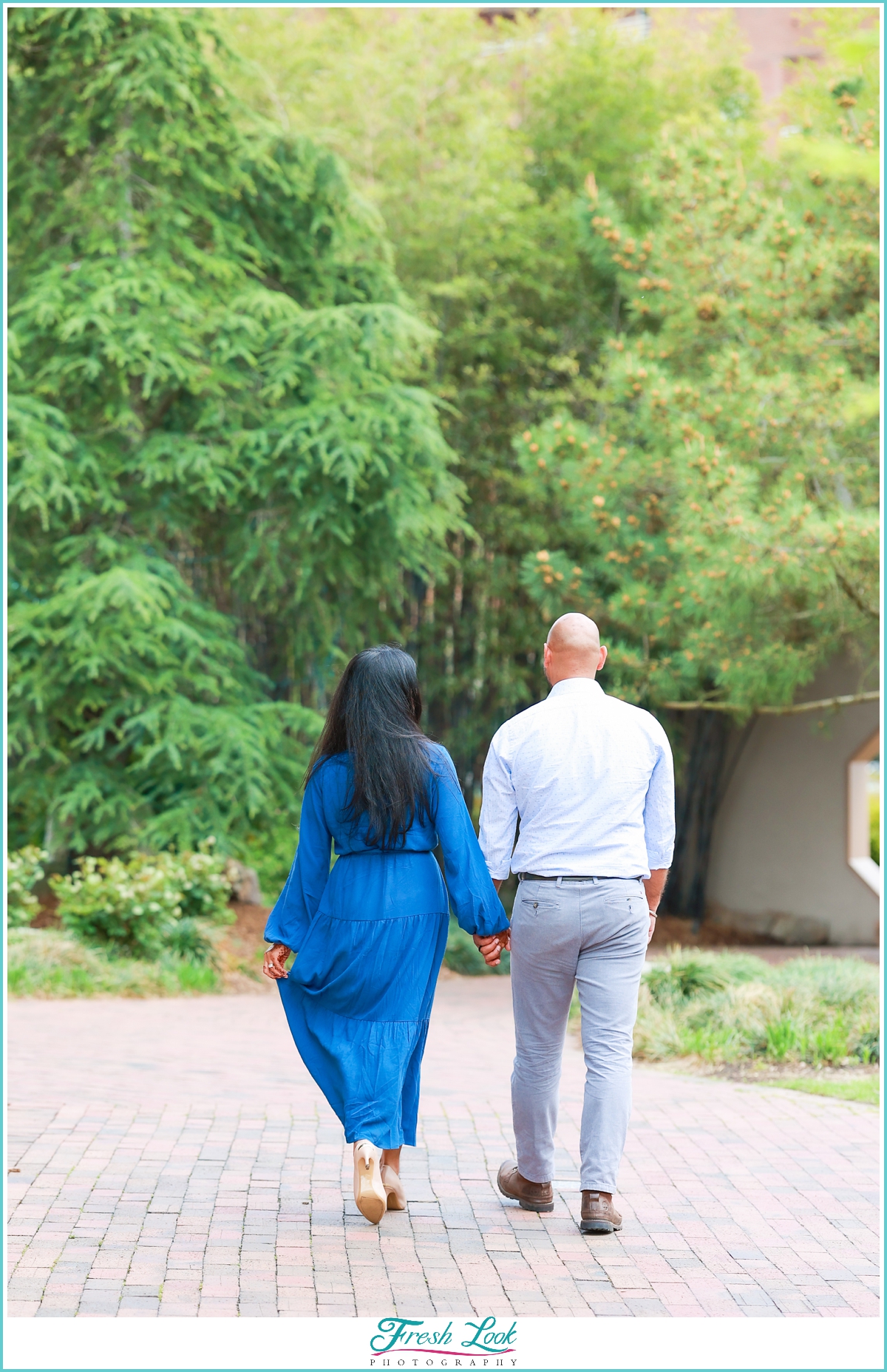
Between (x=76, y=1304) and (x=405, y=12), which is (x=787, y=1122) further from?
(x=405, y=12)

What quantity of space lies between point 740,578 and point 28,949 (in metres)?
5.02

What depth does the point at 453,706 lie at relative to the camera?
1312 centimetres

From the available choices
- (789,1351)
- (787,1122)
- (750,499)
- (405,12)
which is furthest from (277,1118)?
(405,12)

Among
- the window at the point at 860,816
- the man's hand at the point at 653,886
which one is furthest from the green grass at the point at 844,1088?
the window at the point at 860,816

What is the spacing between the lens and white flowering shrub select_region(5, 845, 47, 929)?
8828 millimetres

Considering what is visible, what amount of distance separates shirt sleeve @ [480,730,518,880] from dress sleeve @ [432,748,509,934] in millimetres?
56

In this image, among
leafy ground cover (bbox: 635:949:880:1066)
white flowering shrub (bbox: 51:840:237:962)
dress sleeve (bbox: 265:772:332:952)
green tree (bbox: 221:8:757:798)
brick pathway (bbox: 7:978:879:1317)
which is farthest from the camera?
green tree (bbox: 221:8:757:798)

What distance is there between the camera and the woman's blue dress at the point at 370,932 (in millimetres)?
3482

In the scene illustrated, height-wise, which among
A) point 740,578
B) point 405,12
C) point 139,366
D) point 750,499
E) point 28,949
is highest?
point 405,12

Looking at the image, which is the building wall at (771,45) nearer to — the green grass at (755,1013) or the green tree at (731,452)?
the green tree at (731,452)

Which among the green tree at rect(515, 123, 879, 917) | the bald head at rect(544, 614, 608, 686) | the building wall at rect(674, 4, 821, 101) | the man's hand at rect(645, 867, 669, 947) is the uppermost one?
the building wall at rect(674, 4, 821, 101)

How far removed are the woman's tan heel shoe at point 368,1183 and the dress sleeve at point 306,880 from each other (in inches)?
21.9

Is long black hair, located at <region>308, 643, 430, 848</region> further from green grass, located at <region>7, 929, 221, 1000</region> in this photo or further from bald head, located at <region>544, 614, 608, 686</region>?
green grass, located at <region>7, 929, 221, 1000</region>

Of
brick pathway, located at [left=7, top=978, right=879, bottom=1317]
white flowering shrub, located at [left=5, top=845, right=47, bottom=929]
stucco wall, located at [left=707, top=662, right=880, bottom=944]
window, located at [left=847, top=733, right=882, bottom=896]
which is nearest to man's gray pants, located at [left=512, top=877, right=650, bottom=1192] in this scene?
brick pathway, located at [left=7, top=978, right=879, bottom=1317]
